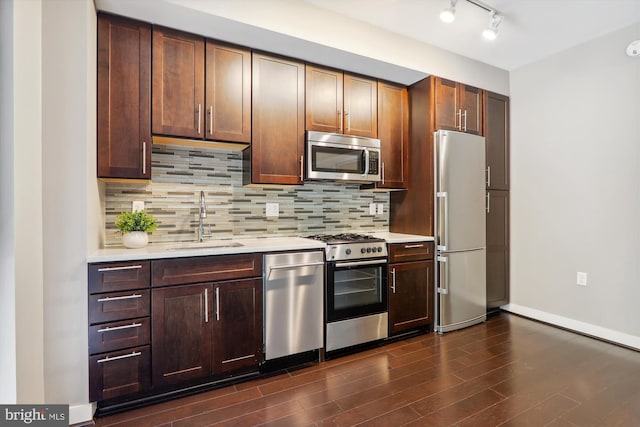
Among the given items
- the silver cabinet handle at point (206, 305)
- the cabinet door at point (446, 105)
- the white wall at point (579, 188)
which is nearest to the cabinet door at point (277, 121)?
the silver cabinet handle at point (206, 305)

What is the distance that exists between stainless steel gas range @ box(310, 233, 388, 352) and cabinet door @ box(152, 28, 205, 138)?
1381mm

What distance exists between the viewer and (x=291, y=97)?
104 inches

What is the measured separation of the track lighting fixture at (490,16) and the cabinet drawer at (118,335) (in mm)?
2889

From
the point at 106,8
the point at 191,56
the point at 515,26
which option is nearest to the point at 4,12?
the point at 106,8

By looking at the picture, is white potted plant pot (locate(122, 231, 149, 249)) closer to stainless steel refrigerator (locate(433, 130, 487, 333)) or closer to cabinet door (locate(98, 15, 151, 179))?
cabinet door (locate(98, 15, 151, 179))

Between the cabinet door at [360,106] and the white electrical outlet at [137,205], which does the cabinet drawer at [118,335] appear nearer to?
the white electrical outlet at [137,205]

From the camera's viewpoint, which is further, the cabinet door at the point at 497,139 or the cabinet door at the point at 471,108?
the cabinet door at the point at 497,139

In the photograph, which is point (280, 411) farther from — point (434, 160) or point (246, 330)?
point (434, 160)

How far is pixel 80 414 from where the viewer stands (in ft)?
5.74

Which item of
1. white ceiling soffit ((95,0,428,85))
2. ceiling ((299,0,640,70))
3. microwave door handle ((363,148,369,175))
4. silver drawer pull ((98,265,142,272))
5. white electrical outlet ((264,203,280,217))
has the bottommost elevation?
silver drawer pull ((98,265,142,272))

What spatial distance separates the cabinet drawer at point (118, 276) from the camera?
5.85ft

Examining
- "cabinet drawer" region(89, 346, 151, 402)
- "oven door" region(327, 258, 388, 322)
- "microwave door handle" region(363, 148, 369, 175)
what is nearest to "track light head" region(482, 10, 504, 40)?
"microwave door handle" region(363, 148, 369, 175)

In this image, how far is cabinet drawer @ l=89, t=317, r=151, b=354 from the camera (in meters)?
1.78

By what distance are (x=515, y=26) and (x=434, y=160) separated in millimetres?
1305
